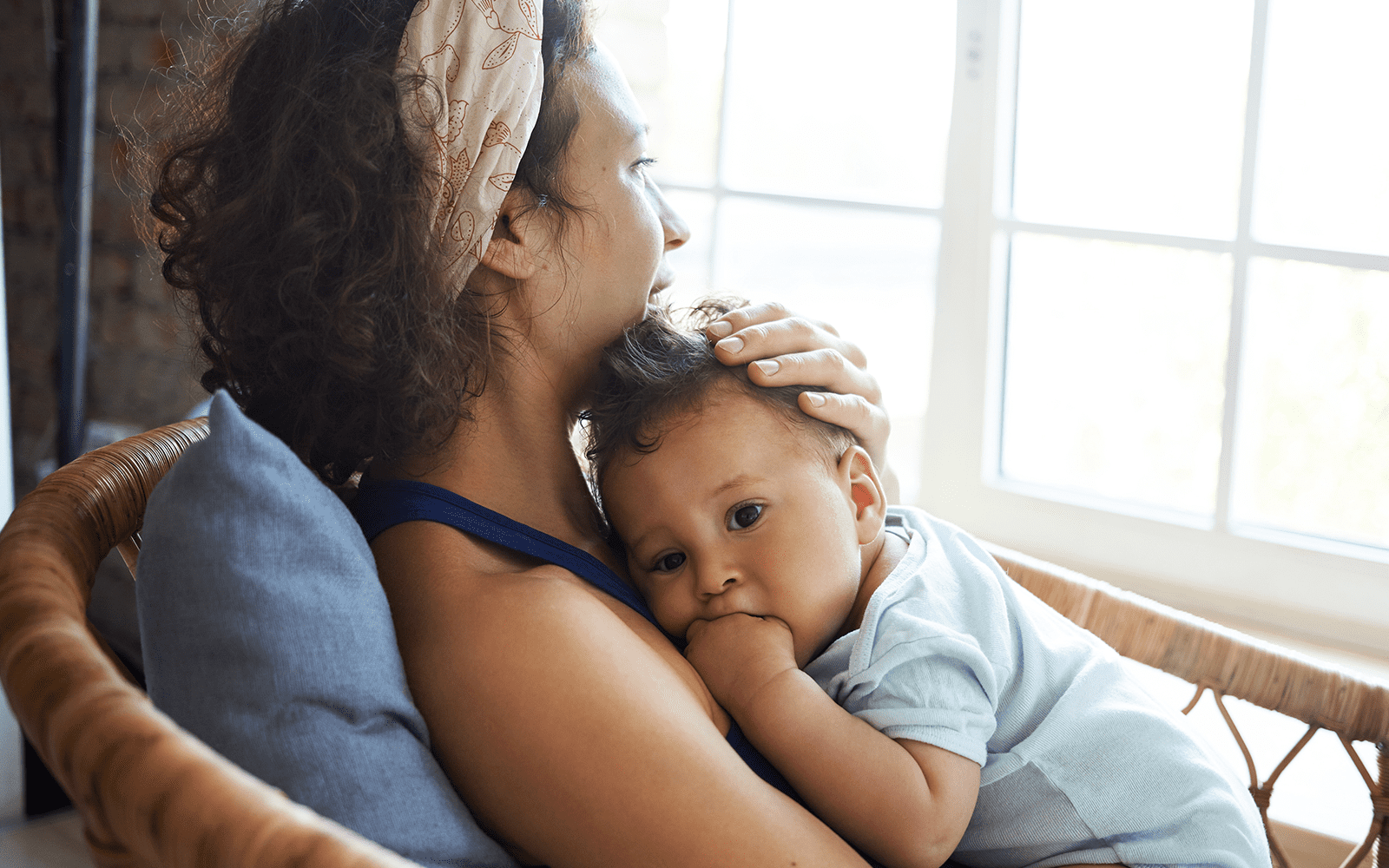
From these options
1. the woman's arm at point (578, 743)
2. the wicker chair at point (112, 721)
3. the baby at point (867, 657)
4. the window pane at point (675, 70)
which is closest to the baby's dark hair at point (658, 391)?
the baby at point (867, 657)

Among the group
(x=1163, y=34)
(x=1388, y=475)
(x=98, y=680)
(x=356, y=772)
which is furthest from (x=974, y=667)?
(x=1163, y=34)

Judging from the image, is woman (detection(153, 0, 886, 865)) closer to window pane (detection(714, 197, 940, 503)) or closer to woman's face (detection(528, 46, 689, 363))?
woman's face (detection(528, 46, 689, 363))

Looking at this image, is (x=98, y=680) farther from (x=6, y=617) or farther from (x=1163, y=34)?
(x=1163, y=34)

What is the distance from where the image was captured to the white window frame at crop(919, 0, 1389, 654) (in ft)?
5.90

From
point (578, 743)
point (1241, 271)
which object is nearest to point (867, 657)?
point (578, 743)

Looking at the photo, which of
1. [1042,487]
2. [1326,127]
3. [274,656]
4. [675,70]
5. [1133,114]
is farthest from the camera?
[675,70]

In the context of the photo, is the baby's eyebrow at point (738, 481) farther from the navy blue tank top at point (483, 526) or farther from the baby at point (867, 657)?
the navy blue tank top at point (483, 526)

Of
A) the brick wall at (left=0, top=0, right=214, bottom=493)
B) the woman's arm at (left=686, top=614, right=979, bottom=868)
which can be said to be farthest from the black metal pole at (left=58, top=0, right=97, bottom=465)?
the woman's arm at (left=686, top=614, right=979, bottom=868)

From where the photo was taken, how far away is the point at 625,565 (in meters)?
1.10

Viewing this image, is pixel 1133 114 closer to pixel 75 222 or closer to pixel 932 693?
pixel 932 693

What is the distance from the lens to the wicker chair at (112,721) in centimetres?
51

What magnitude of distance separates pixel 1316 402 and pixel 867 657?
1339 millimetres

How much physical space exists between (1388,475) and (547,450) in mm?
1536

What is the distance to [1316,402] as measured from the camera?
1.82m
